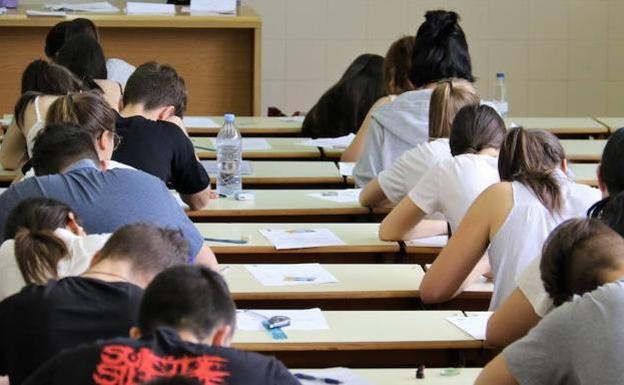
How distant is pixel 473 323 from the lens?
3584 mm

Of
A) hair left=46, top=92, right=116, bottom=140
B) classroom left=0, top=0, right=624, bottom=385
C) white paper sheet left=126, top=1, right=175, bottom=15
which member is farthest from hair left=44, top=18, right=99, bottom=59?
hair left=46, top=92, right=116, bottom=140

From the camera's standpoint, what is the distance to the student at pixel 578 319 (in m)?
2.65

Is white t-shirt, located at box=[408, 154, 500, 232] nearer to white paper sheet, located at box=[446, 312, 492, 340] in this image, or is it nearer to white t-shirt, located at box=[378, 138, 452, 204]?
white t-shirt, located at box=[378, 138, 452, 204]

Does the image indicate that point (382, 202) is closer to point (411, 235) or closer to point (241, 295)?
point (411, 235)

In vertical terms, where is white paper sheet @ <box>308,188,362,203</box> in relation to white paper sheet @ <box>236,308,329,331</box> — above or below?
above

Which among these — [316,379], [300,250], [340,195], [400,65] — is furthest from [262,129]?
[316,379]

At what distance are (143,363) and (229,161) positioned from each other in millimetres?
3578

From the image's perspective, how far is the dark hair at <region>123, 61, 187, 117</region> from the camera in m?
5.08

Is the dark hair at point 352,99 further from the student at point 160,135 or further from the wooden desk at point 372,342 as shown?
the wooden desk at point 372,342

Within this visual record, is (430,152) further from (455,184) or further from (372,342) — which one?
(372,342)

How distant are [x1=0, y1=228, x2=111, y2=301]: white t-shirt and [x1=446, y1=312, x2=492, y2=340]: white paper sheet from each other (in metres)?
1.06

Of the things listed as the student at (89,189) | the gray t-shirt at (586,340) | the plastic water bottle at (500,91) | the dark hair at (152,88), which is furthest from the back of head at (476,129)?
the plastic water bottle at (500,91)

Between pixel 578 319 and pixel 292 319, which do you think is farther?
pixel 292 319

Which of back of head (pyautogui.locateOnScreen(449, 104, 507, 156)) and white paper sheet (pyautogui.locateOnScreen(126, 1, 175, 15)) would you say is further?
white paper sheet (pyautogui.locateOnScreen(126, 1, 175, 15))
